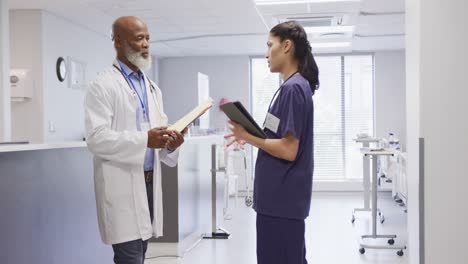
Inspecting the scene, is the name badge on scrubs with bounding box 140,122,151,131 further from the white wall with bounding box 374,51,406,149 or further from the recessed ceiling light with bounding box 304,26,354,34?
the white wall with bounding box 374,51,406,149

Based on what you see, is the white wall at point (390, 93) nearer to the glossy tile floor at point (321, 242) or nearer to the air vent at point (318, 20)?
the glossy tile floor at point (321, 242)

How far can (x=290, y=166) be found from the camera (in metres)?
2.10

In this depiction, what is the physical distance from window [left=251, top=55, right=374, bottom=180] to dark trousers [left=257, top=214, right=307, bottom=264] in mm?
7915

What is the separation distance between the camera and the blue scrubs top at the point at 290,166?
2059 mm

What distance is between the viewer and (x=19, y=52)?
6.29 m

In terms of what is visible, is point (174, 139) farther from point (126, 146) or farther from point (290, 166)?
point (290, 166)

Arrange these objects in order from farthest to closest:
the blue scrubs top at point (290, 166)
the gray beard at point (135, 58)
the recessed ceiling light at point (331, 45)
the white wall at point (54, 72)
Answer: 1. the recessed ceiling light at point (331, 45)
2. the white wall at point (54, 72)
3. the gray beard at point (135, 58)
4. the blue scrubs top at point (290, 166)

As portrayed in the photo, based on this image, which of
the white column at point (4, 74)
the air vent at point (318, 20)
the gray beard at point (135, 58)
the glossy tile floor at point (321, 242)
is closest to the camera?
the gray beard at point (135, 58)

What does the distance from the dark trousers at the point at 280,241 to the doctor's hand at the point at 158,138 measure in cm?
49

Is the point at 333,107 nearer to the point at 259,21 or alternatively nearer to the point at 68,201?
the point at 259,21

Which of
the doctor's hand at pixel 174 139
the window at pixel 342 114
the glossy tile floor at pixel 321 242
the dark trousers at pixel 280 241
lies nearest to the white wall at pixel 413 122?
the dark trousers at pixel 280 241

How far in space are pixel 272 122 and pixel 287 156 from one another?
16 centimetres

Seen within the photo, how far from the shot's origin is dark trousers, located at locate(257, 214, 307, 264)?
206cm

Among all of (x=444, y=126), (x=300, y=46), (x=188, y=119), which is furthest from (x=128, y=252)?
(x=444, y=126)
